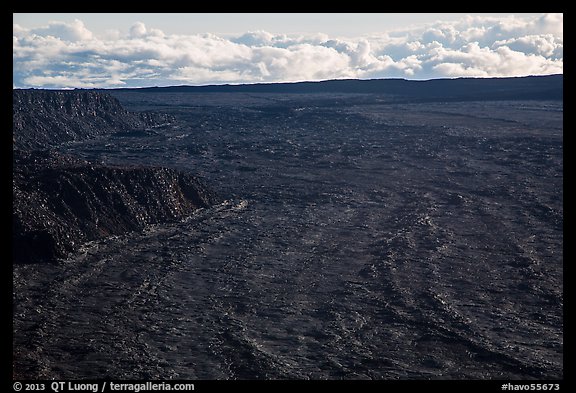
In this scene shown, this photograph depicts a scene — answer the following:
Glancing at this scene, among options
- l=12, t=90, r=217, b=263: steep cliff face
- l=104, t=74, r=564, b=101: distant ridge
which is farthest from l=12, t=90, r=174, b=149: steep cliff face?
l=104, t=74, r=564, b=101: distant ridge

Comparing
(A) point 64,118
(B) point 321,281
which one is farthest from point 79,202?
(A) point 64,118

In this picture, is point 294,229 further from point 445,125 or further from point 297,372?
point 445,125

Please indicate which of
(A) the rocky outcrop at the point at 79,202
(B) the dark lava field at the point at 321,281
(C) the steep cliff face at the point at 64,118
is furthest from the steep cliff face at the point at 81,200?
(C) the steep cliff face at the point at 64,118

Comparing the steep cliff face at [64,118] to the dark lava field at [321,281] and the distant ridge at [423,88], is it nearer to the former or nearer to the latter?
the dark lava field at [321,281]

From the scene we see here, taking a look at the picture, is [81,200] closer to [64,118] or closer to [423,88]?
[64,118]

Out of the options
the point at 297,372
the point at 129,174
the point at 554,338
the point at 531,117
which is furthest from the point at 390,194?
the point at 531,117

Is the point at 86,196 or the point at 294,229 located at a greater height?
the point at 86,196
